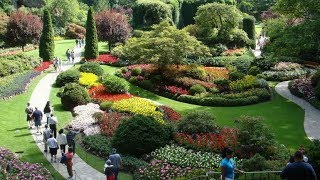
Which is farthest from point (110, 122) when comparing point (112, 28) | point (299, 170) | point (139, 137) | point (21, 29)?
point (21, 29)

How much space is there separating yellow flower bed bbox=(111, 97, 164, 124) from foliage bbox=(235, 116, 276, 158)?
637 cm

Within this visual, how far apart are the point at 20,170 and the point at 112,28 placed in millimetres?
30279

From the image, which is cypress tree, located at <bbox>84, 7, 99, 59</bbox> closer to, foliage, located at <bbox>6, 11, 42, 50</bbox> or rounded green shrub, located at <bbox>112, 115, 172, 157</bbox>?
foliage, located at <bbox>6, 11, 42, 50</bbox>

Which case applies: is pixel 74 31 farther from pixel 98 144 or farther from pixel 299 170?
pixel 299 170

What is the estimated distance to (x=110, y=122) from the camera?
2170cm

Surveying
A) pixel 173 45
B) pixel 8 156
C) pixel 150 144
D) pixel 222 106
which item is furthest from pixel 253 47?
pixel 8 156

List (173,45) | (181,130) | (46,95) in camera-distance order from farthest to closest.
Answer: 1. (173,45)
2. (46,95)
3. (181,130)

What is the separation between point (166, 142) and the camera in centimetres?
1861

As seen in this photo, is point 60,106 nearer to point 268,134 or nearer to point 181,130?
point 181,130

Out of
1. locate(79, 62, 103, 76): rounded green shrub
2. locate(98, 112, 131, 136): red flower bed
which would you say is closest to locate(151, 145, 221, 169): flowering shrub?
locate(98, 112, 131, 136): red flower bed

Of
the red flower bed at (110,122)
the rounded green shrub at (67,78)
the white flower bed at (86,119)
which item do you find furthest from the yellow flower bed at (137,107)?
the rounded green shrub at (67,78)

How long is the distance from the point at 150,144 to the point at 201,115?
3.33 meters

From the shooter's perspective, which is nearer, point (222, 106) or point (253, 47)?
point (222, 106)

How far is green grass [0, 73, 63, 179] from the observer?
1824 cm
